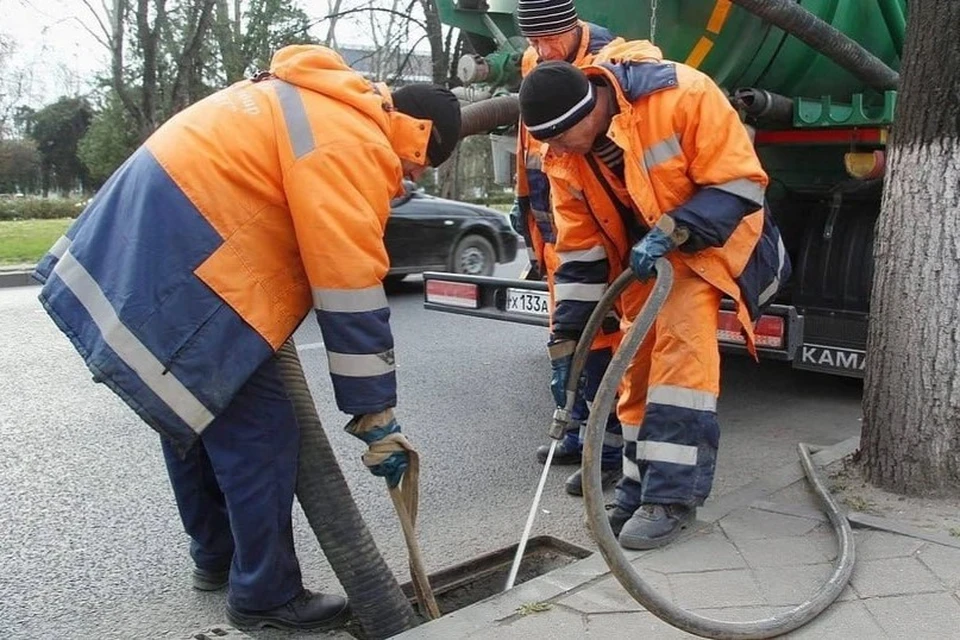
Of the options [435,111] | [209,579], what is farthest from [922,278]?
[209,579]

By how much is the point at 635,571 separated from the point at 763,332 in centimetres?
225

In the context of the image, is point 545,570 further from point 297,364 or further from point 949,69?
point 949,69

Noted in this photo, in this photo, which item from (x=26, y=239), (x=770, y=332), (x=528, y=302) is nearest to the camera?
(x=770, y=332)

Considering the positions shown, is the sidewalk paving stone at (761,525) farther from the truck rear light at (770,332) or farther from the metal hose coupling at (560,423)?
the truck rear light at (770,332)

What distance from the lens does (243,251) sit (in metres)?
2.46

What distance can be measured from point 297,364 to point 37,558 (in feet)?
4.15

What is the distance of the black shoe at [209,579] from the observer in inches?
123

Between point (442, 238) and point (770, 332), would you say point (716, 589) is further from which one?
point (442, 238)

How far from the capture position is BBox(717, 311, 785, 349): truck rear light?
14.8 ft

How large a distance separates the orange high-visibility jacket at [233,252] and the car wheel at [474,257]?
7.40 meters

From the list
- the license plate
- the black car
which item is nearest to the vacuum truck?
the license plate

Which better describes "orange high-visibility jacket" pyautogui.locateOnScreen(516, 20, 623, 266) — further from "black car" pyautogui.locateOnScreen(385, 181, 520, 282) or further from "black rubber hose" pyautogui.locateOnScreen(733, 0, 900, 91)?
"black car" pyautogui.locateOnScreen(385, 181, 520, 282)

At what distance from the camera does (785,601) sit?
272 cm

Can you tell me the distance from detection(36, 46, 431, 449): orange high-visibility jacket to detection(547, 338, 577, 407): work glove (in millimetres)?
1121
